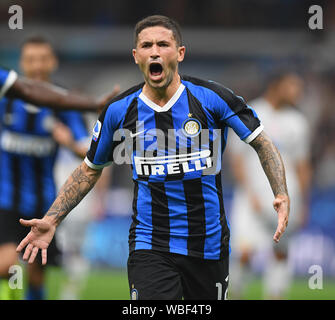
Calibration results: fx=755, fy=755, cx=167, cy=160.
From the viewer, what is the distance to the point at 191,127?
4598mm

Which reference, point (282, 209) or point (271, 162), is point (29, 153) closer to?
point (271, 162)

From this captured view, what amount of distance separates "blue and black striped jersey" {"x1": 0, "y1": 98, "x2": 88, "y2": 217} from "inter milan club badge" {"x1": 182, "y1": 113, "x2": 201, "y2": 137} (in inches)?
96.6

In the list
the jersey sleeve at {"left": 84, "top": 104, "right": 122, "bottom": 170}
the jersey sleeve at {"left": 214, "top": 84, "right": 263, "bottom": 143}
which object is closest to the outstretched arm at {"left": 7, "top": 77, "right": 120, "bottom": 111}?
the jersey sleeve at {"left": 84, "top": 104, "right": 122, "bottom": 170}

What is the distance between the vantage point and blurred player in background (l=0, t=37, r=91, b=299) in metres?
6.77

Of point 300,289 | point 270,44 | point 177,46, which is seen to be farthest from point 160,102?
point 270,44

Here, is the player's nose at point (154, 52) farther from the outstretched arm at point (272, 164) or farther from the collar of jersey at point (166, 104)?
the outstretched arm at point (272, 164)

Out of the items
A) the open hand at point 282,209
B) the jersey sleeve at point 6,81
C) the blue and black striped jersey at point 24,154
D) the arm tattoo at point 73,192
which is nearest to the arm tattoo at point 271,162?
the open hand at point 282,209

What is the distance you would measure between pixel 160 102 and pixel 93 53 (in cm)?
1200

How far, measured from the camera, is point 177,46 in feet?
15.0

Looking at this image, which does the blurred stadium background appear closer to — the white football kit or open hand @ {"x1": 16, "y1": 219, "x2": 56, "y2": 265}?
the white football kit

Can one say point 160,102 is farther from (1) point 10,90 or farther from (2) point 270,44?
(2) point 270,44

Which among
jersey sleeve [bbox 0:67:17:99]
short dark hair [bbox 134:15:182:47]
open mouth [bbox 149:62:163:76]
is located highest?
short dark hair [bbox 134:15:182:47]

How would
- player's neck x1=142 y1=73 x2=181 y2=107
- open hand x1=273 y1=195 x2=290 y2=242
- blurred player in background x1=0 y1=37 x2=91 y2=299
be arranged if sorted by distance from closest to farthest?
1. open hand x1=273 y1=195 x2=290 y2=242
2. player's neck x1=142 y1=73 x2=181 y2=107
3. blurred player in background x1=0 y1=37 x2=91 y2=299

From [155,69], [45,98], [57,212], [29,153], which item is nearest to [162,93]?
[155,69]
